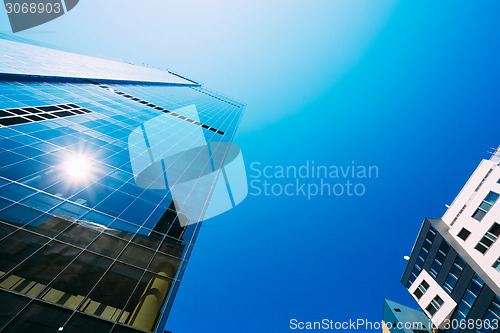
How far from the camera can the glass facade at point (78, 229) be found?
10.7 metres

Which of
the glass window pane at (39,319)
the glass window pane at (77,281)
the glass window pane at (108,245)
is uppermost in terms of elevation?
the glass window pane at (108,245)

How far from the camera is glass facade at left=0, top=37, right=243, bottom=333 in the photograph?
1066 cm

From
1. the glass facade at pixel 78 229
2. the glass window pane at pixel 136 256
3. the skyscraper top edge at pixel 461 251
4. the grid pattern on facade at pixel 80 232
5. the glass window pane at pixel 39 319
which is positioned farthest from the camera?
the skyscraper top edge at pixel 461 251

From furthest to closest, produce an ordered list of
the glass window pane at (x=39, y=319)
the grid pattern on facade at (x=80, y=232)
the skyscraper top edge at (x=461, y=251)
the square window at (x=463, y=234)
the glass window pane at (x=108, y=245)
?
1. the square window at (x=463, y=234)
2. the skyscraper top edge at (x=461, y=251)
3. the glass window pane at (x=108, y=245)
4. the grid pattern on facade at (x=80, y=232)
5. the glass window pane at (x=39, y=319)

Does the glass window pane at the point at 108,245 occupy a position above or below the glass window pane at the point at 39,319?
above

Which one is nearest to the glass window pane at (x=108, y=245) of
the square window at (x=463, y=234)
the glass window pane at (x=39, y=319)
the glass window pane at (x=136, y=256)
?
the glass window pane at (x=136, y=256)

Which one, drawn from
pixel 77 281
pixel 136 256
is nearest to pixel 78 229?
pixel 77 281

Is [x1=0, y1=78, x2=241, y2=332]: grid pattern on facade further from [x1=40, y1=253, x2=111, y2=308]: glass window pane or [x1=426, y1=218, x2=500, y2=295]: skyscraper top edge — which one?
[x1=426, y1=218, x2=500, y2=295]: skyscraper top edge

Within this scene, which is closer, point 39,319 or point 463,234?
point 39,319

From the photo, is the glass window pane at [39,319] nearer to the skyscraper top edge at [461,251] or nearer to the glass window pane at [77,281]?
the glass window pane at [77,281]

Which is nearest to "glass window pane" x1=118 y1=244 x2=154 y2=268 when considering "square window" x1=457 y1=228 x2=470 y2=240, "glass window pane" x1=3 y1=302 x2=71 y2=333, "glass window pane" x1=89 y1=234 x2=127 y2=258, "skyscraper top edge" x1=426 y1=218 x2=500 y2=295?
"glass window pane" x1=89 y1=234 x2=127 y2=258

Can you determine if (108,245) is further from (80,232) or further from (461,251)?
(461,251)

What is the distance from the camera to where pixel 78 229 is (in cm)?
1429

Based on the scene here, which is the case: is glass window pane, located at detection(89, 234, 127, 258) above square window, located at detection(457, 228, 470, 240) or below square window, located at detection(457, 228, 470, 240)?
below
